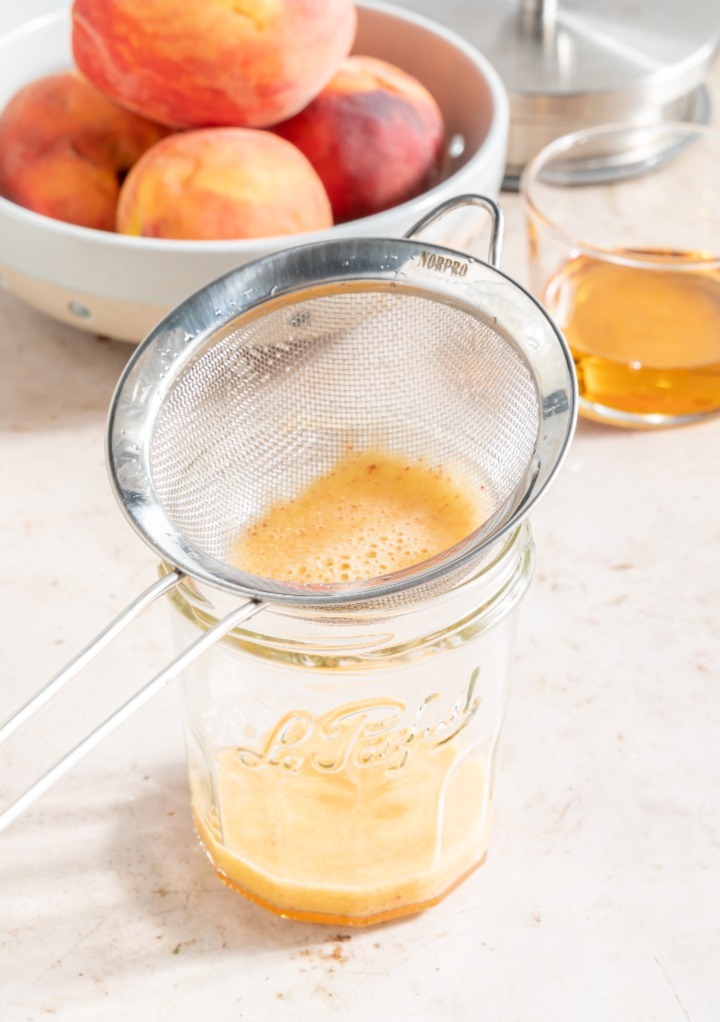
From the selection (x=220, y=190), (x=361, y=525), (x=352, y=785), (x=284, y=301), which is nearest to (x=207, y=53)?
(x=220, y=190)

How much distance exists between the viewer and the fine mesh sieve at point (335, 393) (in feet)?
1.54

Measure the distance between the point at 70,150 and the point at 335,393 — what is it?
286mm

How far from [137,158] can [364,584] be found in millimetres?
443

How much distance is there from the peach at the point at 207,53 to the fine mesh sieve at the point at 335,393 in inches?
8.6

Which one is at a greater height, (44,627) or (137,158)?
(137,158)

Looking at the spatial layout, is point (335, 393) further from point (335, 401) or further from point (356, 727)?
point (356, 727)

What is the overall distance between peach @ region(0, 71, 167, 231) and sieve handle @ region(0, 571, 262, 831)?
0.41 m

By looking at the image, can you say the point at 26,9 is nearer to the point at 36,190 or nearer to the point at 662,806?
the point at 36,190

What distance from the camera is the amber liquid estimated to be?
2.56ft

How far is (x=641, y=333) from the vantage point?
799 millimetres

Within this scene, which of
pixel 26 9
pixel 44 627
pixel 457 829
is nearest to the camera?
pixel 457 829

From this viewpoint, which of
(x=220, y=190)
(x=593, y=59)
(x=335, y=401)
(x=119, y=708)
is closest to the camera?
(x=119, y=708)

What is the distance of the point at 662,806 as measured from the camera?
1.91 feet

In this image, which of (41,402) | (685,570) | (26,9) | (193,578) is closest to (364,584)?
(193,578)
